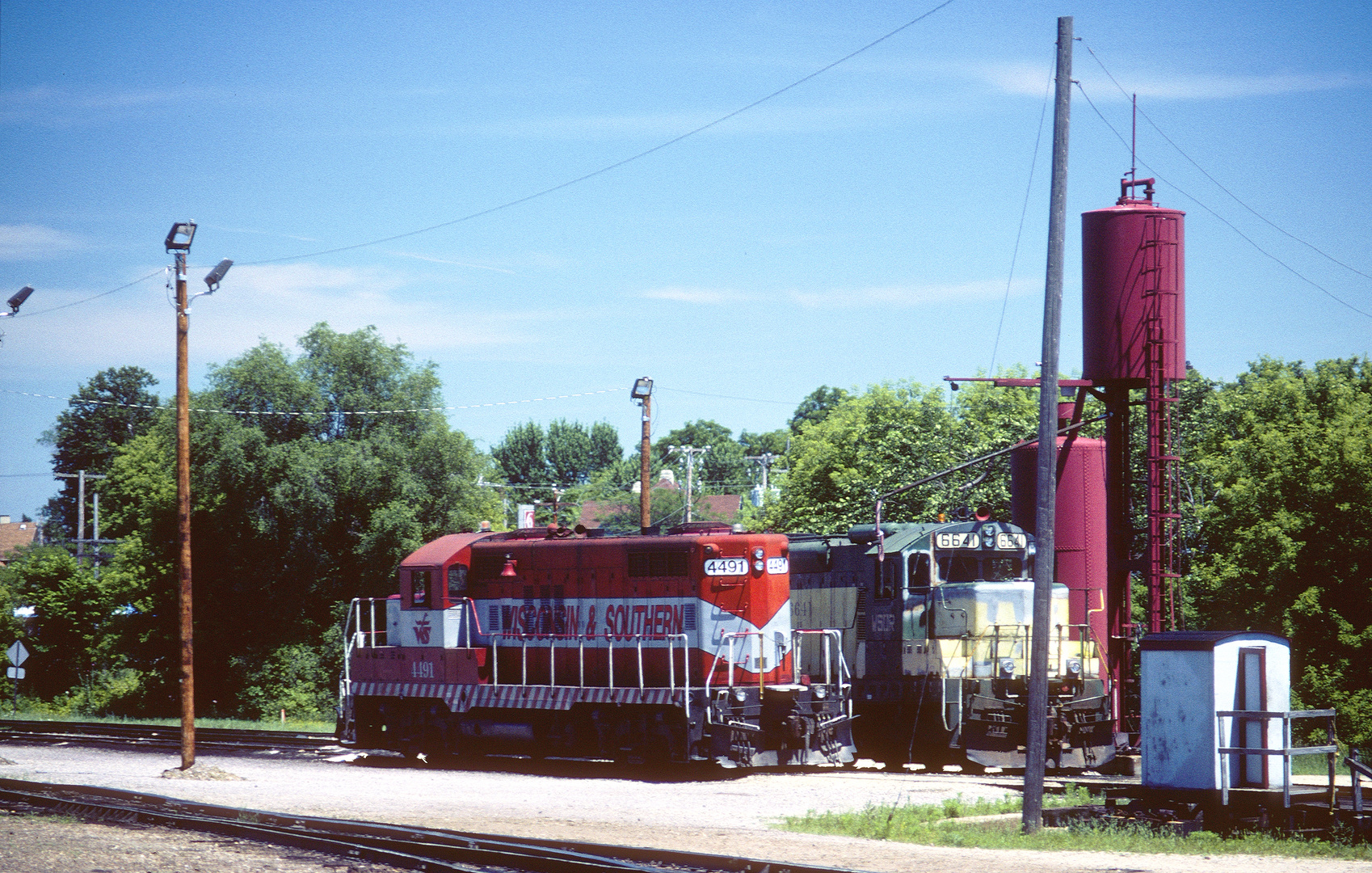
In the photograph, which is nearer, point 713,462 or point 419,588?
point 419,588

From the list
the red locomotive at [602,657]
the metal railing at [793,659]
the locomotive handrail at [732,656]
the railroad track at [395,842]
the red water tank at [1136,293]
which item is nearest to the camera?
the railroad track at [395,842]

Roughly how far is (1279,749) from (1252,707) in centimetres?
66

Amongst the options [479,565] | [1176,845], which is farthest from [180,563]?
[1176,845]

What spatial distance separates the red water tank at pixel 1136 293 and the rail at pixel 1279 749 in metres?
8.63

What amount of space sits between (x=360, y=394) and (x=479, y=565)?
68.5ft

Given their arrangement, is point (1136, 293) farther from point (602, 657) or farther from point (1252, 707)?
point (602, 657)

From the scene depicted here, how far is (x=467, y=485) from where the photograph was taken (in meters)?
44.0

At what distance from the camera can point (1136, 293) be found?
910 inches

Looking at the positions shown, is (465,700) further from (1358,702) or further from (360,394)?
(360,394)

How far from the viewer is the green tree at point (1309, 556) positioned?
2962cm

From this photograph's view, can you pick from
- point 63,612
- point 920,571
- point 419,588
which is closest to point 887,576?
point 920,571

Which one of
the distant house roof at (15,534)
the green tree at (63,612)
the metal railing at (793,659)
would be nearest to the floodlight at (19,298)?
the metal railing at (793,659)

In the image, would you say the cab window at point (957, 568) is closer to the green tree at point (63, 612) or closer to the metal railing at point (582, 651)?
the metal railing at point (582, 651)

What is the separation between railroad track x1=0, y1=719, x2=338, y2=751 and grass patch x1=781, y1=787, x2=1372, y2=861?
1546cm
